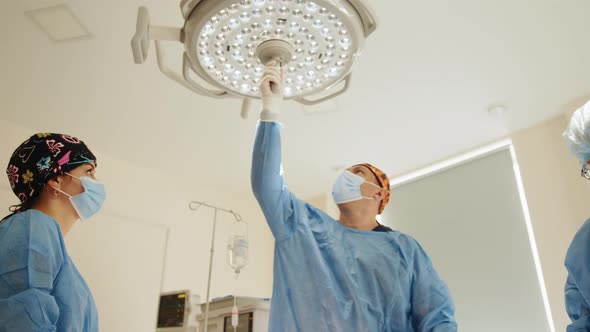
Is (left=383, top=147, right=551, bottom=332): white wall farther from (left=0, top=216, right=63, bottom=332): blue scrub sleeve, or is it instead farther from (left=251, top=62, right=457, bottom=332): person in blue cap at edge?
(left=0, top=216, right=63, bottom=332): blue scrub sleeve

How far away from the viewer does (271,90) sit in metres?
1.09

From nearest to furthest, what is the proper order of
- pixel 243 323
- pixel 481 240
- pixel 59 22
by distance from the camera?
pixel 59 22 < pixel 243 323 < pixel 481 240

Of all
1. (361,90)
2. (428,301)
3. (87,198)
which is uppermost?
(361,90)

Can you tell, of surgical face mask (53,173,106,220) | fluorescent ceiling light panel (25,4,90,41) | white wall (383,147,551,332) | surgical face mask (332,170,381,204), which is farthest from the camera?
white wall (383,147,551,332)

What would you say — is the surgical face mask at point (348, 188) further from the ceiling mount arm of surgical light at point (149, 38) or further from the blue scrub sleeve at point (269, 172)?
the ceiling mount arm of surgical light at point (149, 38)

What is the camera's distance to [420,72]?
8.14 ft

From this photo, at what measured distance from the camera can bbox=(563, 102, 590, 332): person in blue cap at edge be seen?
1101 millimetres

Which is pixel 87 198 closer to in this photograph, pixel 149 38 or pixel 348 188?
pixel 149 38

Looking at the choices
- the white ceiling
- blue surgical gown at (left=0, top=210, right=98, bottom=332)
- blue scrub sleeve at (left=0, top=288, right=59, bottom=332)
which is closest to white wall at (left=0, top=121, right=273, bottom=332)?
the white ceiling

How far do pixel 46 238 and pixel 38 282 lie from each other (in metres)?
0.12

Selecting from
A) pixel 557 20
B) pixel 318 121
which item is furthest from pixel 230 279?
pixel 557 20

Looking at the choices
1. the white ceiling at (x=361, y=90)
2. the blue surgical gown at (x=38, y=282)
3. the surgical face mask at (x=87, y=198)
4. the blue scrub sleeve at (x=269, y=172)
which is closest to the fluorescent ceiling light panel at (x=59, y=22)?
the white ceiling at (x=361, y=90)

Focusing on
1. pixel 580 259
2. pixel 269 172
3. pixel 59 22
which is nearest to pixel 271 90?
pixel 269 172

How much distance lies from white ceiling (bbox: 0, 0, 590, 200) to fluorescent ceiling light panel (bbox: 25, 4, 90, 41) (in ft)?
0.15
